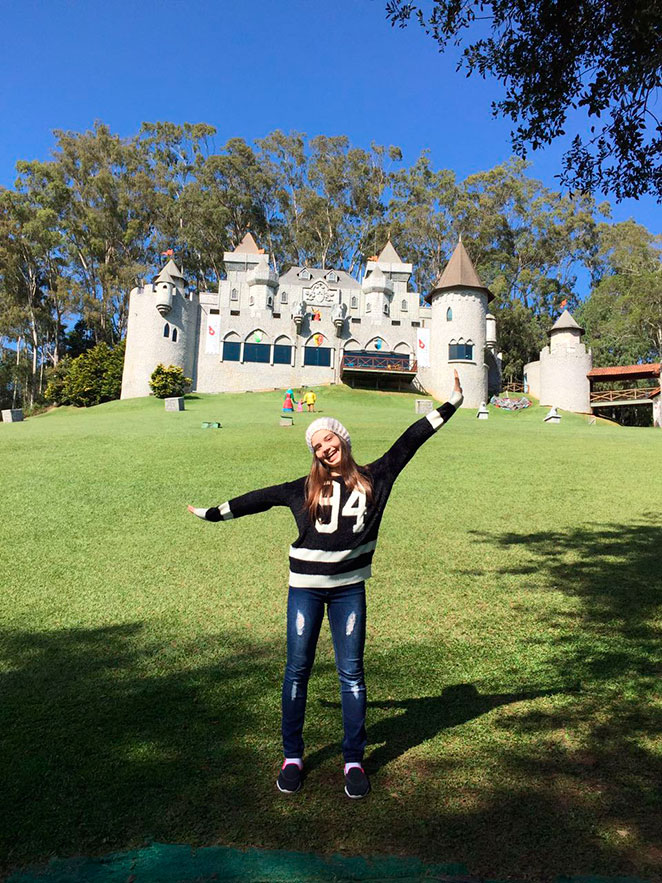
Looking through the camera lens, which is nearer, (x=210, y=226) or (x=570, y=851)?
(x=570, y=851)

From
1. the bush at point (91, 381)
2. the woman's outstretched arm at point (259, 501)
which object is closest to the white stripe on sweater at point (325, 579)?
the woman's outstretched arm at point (259, 501)

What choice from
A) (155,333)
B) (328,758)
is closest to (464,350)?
(155,333)

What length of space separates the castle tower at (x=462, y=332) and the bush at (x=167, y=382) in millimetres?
18040

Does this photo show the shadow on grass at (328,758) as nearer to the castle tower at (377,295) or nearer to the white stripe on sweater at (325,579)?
the white stripe on sweater at (325,579)

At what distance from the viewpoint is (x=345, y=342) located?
147 ft

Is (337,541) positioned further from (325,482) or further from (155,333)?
(155,333)

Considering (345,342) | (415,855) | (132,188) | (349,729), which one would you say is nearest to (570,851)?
(415,855)

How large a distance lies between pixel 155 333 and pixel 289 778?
40.7 m

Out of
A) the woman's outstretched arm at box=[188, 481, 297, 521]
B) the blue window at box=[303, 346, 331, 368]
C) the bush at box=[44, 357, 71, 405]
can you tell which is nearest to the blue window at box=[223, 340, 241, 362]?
the blue window at box=[303, 346, 331, 368]

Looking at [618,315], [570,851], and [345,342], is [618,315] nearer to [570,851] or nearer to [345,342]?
[345,342]

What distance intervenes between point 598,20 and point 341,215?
53465mm

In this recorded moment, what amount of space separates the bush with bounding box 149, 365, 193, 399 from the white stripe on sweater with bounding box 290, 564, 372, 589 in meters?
36.0

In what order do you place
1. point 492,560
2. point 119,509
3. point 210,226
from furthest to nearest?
point 210,226
point 119,509
point 492,560

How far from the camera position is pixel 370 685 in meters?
4.66
